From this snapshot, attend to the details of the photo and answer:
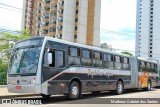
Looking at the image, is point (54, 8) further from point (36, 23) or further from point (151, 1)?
point (151, 1)

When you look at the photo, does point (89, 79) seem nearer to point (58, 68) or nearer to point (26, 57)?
point (58, 68)

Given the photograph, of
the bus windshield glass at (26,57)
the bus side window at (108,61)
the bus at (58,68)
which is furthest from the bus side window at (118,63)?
the bus windshield glass at (26,57)

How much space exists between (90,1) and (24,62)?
81996mm

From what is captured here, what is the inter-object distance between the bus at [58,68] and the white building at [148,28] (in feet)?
406

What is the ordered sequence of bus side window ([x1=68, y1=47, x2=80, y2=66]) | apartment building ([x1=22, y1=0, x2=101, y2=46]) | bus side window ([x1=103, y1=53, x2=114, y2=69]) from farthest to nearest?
apartment building ([x1=22, y1=0, x2=101, y2=46]) → bus side window ([x1=103, y1=53, x2=114, y2=69]) → bus side window ([x1=68, y1=47, x2=80, y2=66])

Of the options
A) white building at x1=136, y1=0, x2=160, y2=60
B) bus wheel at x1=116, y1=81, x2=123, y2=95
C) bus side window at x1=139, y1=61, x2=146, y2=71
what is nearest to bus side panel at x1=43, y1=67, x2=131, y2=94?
bus wheel at x1=116, y1=81, x2=123, y2=95

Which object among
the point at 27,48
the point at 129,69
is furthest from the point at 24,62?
the point at 129,69

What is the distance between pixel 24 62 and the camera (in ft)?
50.0

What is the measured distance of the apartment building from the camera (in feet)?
297

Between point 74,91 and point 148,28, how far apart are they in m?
134

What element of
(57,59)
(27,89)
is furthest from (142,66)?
(27,89)

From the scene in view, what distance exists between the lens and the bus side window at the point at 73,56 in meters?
17.1

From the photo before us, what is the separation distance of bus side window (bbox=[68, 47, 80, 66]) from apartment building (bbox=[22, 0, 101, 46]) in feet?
A: 234

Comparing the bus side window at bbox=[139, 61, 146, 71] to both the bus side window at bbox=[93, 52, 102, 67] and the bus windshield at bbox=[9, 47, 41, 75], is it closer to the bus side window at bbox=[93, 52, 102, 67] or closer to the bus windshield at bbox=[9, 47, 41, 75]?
the bus side window at bbox=[93, 52, 102, 67]
